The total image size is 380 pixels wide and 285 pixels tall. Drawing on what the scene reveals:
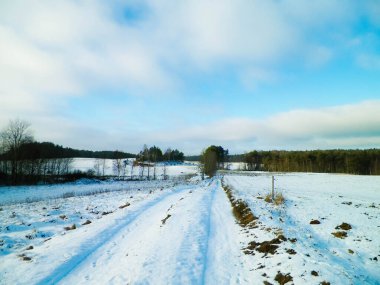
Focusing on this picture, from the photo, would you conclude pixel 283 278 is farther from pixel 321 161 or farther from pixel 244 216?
pixel 321 161

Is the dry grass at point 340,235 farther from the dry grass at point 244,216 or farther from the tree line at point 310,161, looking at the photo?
the tree line at point 310,161

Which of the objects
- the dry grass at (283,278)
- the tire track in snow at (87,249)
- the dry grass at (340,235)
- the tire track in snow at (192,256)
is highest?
the dry grass at (340,235)

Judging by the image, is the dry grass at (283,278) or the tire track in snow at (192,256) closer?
the dry grass at (283,278)

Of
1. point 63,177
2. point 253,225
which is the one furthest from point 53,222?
point 63,177

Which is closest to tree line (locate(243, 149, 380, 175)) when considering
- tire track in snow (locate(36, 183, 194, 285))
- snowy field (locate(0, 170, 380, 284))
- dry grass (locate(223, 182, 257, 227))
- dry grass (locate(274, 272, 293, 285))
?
dry grass (locate(223, 182, 257, 227))

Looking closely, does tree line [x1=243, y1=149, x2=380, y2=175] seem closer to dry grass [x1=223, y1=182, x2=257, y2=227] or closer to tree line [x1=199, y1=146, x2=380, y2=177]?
tree line [x1=199, y1=146, x2=380, y2=177]

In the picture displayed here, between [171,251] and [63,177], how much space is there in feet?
211

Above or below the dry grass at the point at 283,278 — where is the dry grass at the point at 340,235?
above

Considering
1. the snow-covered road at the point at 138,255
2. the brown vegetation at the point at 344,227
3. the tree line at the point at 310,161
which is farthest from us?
the tree line at the point at 310,161

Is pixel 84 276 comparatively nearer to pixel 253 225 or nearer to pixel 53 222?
pixel 253 225

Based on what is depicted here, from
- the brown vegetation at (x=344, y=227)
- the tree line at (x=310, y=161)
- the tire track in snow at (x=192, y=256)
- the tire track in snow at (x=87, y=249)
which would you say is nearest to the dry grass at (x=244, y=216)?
the tire track in snow at (x=192, y=256)

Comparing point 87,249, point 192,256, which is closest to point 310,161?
point 192,256

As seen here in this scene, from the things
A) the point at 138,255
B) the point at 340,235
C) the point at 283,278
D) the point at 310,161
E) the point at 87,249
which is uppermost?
the point at 310,161

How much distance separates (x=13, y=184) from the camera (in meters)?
50.9
